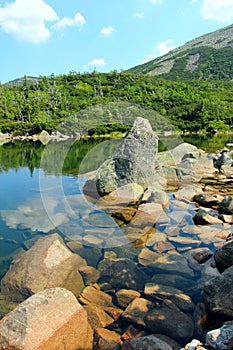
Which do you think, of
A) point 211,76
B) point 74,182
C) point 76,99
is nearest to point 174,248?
point 74,182

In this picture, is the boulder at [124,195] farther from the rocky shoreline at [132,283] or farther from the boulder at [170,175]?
the boulder at [170,175]

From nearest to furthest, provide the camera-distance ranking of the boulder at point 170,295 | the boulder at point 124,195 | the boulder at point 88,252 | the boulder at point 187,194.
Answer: the boulder at point 170,295
the boulder at point 88,252
the boulder at point 124,195
the boulder at point 187,194

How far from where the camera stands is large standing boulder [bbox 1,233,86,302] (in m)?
6.05

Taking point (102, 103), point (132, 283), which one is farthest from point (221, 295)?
point (102, 103)

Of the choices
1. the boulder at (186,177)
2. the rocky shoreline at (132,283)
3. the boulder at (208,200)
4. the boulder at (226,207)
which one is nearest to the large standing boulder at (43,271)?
the rocky shoreline at (132,283)

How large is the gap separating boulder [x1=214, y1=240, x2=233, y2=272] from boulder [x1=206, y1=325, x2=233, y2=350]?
2400 millimetres

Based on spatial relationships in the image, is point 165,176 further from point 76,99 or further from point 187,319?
point 76,99

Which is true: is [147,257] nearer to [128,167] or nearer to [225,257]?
[225,257]

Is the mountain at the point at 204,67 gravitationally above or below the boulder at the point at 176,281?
above

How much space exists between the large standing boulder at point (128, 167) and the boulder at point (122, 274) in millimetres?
6233

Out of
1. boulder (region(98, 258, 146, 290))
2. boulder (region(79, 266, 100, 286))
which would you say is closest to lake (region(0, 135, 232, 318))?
boulder (region(98, 258, 146, 290))

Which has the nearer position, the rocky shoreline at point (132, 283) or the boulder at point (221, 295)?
the rocky shoreline at point (132, 283)

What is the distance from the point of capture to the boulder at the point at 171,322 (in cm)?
469

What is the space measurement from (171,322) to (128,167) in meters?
9.15
